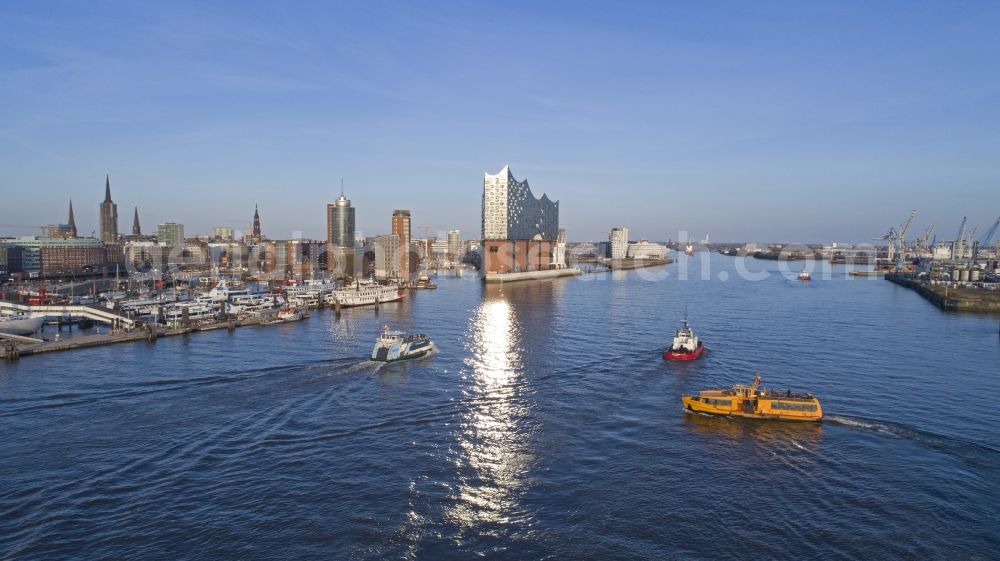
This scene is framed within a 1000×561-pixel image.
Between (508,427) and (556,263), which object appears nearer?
(508,427)

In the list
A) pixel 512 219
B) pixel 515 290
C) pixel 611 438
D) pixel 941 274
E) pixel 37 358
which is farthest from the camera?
pixel 512 219

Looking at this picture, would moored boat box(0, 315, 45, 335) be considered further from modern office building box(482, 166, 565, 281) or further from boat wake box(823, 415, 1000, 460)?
modern office building box(482, 166, 565, 281)

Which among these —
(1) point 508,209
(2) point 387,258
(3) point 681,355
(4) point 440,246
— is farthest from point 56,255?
(4) point 440,246

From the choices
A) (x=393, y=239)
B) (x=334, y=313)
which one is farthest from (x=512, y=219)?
(x=334, y=313)

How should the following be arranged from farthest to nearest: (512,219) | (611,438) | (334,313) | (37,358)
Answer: (512,219) → (334,313) → (37,358) → (611,438)

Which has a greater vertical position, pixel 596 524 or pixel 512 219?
pixel 512 219

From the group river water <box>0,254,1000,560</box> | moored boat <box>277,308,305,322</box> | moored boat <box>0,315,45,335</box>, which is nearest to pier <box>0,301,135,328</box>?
moored boat <box>0,315,45,335</box>

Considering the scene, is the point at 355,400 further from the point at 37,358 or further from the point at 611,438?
the point at 37,358

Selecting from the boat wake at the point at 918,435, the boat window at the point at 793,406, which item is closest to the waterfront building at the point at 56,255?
the boat window at the point at 793,406

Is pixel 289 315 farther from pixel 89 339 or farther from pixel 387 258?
pixel 387 258
